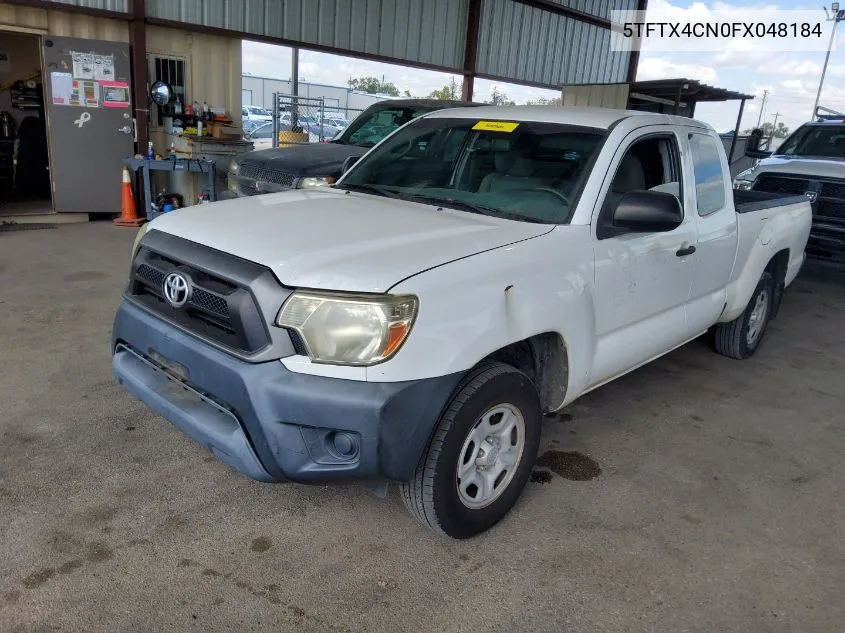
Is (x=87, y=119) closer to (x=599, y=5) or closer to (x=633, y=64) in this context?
(x=599, y=5)

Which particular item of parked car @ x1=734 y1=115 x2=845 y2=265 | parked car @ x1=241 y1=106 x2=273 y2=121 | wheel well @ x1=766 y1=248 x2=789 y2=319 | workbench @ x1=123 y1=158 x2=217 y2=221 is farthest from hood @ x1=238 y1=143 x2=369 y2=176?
parked car @ x1=241 y1=106 x2=273 y2=121

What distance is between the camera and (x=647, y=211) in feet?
9.50

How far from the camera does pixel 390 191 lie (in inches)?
142

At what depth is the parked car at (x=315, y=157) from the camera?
6686mm

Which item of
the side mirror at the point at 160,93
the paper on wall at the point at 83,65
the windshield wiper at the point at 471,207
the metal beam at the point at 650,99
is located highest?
the metal beam at the point at 650,99

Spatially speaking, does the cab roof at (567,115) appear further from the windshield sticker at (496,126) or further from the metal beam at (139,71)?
the metal beam at (139,71)

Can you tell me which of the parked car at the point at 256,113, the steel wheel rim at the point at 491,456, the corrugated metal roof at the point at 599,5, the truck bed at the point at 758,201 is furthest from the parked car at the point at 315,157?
the parked car at the point at 256,113

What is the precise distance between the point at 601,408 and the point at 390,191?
1.91 m

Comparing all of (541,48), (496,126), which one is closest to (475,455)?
(496,126)

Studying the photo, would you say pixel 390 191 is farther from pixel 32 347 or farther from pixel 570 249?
pixel 32 347

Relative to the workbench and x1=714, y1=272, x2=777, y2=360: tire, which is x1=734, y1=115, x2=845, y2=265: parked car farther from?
the workbench

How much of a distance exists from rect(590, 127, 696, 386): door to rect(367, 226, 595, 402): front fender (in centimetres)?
15

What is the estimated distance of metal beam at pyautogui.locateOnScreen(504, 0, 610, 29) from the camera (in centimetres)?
1458

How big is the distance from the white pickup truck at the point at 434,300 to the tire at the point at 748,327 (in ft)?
4.04
